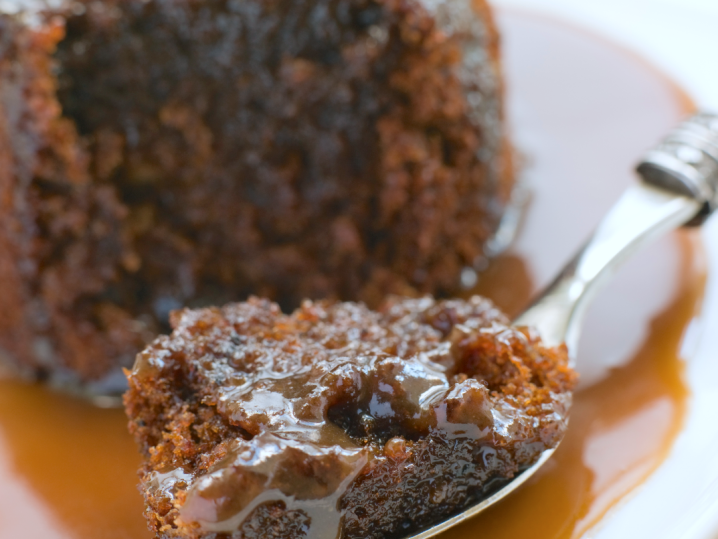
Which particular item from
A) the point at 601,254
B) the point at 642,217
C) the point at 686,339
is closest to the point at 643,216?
the point at 642,217

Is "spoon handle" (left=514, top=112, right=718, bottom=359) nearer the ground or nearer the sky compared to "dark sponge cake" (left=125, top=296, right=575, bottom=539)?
nearer the sky

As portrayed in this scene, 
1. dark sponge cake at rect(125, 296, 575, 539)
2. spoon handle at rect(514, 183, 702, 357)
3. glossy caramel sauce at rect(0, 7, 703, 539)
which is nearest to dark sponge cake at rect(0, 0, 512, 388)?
glossy caramel sauce at rect(0, 7, 703, 539)

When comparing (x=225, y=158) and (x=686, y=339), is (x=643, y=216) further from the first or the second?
(x=225, y=158)

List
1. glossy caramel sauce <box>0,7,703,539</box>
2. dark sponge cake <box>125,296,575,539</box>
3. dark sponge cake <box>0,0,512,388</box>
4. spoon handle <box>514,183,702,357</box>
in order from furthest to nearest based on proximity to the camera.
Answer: dark sponge cake <box>0,0,512,388</box> < spoon handle <box>514,183,702,357</box> < glossy caramel sauce <box>0,7,703,539</box> < dark sponge cake <box>125,296,575,539</box>

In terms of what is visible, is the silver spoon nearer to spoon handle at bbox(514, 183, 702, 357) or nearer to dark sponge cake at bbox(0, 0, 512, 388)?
spoon handle at bbox(514, 183, 702, 357)

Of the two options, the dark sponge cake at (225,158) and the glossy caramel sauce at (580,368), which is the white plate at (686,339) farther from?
the dark sponge cake at (225,158)

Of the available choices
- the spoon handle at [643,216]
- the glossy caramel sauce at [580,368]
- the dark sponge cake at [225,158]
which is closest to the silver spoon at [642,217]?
the spoon handle at [643,216]

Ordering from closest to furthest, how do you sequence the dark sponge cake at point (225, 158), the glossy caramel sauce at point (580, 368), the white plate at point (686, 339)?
the white plate at point (686, 339) < the glossy caramel sauce at point (580, 368) < the dark sponge cake at point (225, 158)

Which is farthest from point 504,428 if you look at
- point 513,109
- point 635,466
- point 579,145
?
point 513,109
